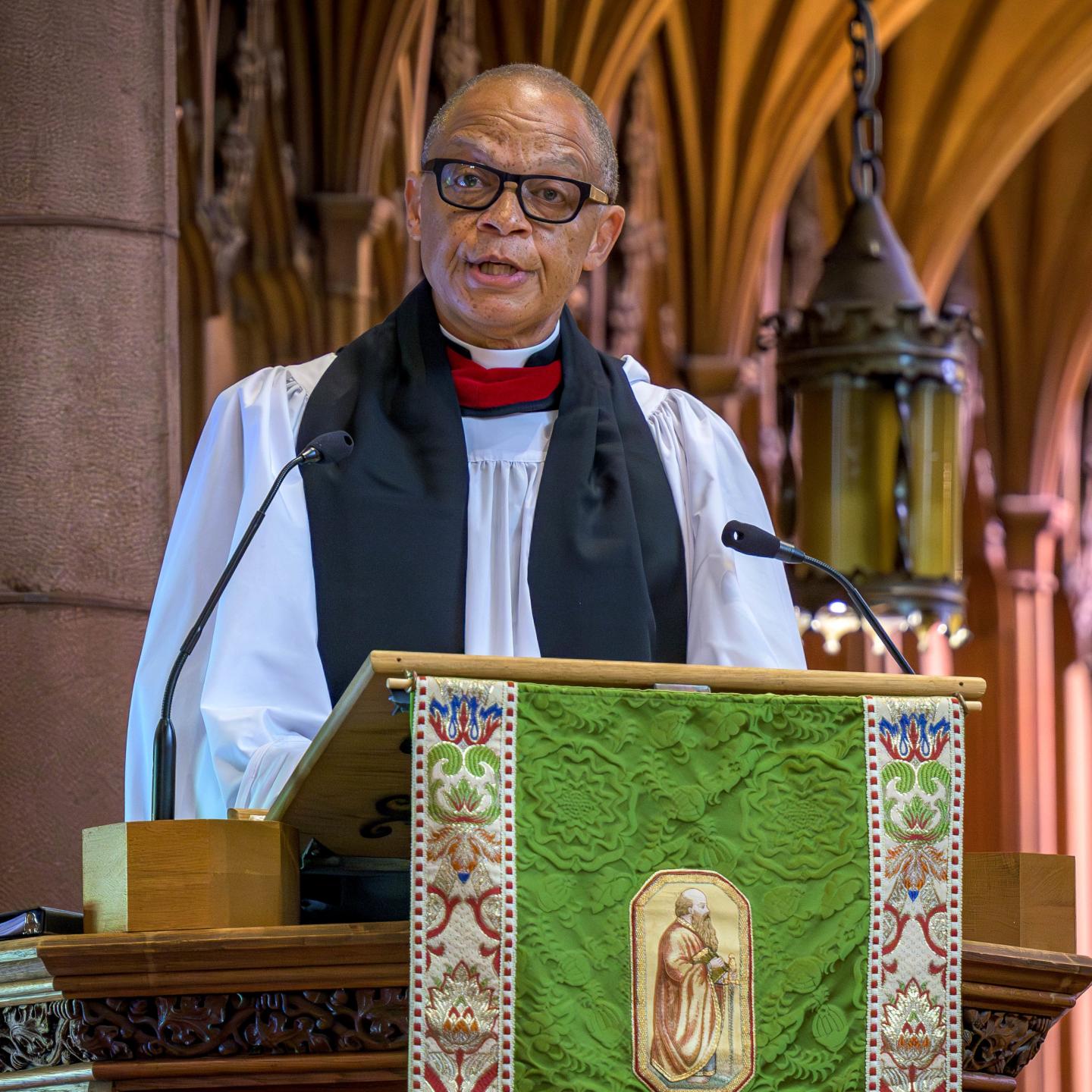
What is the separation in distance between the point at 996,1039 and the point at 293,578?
118 cm

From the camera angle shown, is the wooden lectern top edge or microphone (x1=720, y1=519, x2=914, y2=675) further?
microphone (x1=720, y1=519, x2=914, y2=675)

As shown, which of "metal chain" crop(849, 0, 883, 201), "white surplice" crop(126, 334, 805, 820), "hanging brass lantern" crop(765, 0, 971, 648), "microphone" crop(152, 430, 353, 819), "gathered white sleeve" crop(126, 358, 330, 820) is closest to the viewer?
"microphone" crop(152, 430, 353, 819)

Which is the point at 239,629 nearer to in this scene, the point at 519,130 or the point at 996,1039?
the point at 519,130

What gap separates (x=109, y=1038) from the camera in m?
2.36

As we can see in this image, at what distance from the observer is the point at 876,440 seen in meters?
7.58

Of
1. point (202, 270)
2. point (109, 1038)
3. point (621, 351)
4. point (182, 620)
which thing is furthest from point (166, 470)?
point (621, 351)

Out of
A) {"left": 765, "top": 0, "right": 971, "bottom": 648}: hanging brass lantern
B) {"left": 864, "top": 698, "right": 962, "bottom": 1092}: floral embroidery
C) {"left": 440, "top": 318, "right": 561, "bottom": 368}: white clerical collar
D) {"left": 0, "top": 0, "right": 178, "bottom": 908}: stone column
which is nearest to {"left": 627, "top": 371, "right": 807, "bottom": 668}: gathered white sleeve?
{"left": 440, "top": 318, "right": 561, "bottom": 368}: white clerical collar

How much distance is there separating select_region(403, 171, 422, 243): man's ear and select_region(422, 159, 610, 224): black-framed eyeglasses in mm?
222

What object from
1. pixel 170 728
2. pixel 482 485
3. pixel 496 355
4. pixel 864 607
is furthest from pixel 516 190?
pixel 170 728

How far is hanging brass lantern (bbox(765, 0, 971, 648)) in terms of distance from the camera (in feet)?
24.5

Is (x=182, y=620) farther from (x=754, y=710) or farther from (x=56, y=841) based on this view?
(x=56, y=841)

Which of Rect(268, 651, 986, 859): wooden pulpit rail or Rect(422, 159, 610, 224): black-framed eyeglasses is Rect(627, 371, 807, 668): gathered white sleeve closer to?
Rect(422, 159, 610, 224): black-framed eyeglasses

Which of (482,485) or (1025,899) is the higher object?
(482,485)

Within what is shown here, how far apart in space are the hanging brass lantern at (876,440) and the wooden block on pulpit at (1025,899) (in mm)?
4646
